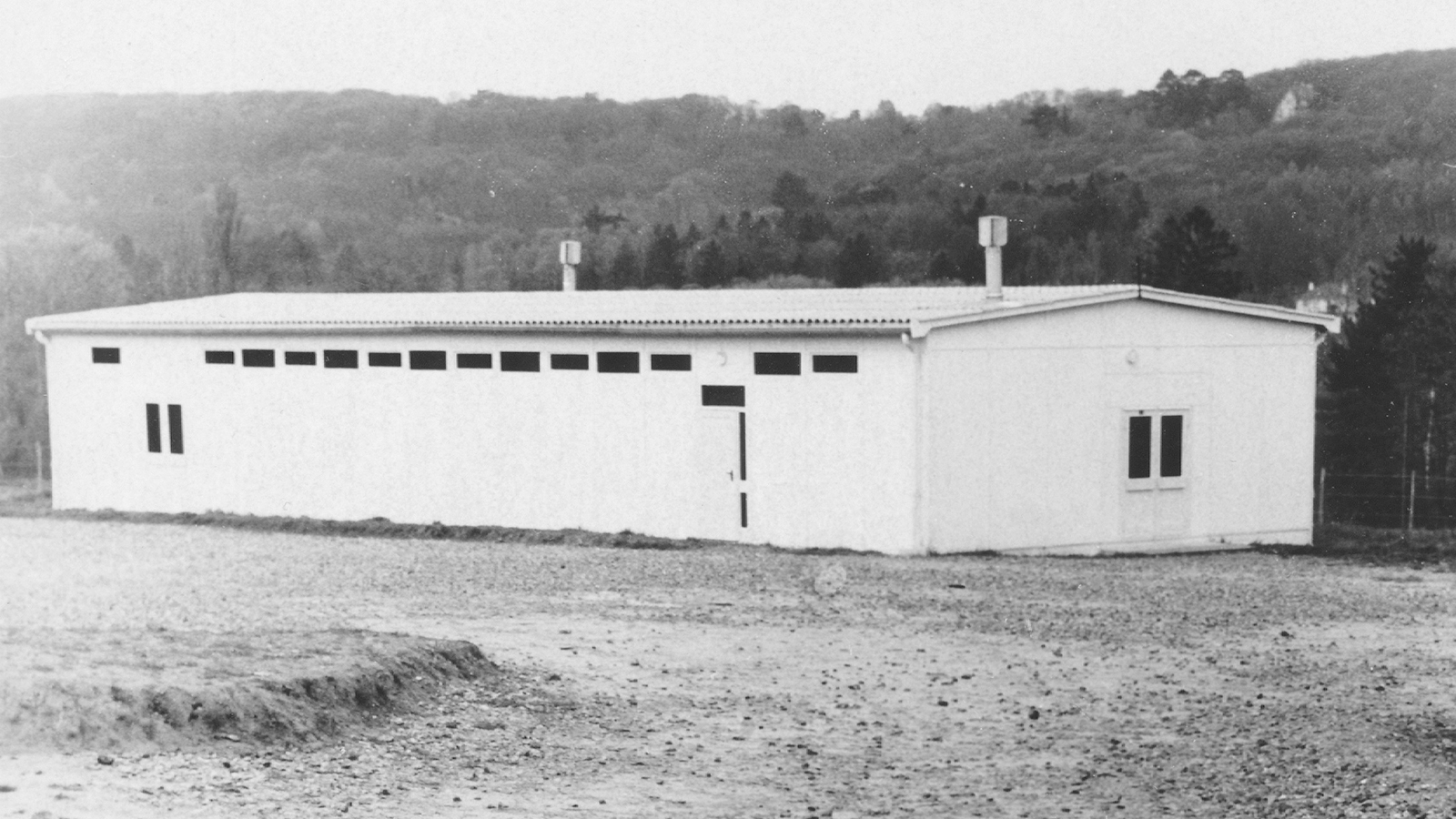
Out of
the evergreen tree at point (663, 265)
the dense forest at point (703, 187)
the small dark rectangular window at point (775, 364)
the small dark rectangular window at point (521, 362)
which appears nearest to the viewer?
the small dark rectangular window at point (775, 364)

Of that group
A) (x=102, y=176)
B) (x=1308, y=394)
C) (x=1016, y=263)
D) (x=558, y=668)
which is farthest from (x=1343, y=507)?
(x=102, y=176)

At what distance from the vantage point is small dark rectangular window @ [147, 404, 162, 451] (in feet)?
83.7

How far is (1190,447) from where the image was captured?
70.0 ft

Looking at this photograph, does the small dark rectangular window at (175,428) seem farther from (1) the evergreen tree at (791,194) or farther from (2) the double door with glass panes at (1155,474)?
(1) the evergreen tree at (791,194)

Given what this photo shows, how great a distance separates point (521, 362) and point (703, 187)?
8062 centimetres

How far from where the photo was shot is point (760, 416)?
2081 centimetres

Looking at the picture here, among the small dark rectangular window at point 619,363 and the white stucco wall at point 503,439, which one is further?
the small dark rectangular window at point 619,363

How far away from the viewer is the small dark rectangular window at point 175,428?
25312 millimetres

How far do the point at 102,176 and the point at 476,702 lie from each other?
312 ft

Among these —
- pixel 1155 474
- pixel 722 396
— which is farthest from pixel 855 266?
pixel 722 396

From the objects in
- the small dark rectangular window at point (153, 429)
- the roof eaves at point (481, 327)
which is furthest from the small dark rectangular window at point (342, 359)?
the small dark rectangular window at point (153, 429)

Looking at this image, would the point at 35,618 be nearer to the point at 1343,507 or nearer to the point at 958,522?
the point at 958,522

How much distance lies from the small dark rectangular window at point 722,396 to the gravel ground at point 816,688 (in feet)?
7.58

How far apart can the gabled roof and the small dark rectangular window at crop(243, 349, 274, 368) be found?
30 cm
